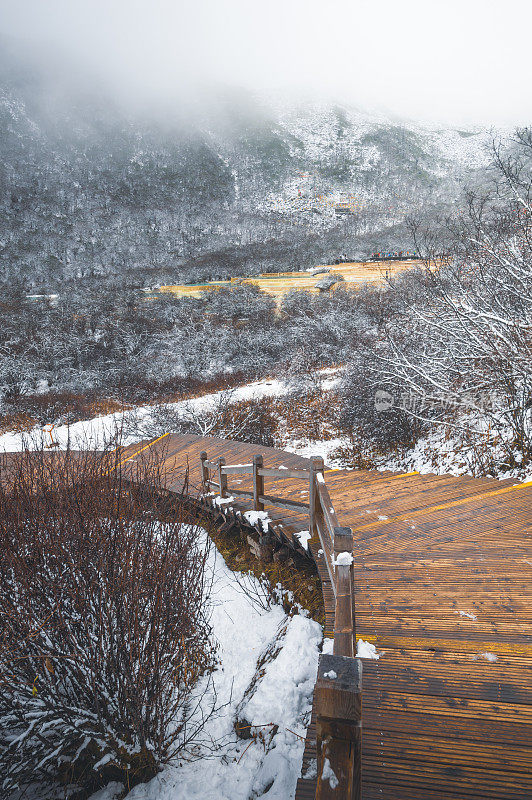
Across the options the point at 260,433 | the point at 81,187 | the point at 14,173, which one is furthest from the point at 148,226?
→ the point at 260,433

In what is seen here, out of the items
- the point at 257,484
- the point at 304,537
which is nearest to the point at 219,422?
the point at 257,484

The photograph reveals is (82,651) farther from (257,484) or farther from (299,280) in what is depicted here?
(299,280)

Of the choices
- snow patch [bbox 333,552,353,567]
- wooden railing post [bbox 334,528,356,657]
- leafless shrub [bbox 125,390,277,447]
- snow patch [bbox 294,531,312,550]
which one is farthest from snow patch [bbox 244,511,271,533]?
leafless shrub [bbox 125,390,277,447]

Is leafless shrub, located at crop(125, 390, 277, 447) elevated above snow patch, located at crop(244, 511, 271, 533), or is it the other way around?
snow patch, located at crop(244, 511, 271, 533)

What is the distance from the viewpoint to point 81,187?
82.4 metres

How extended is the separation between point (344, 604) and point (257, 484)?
3.61 metres

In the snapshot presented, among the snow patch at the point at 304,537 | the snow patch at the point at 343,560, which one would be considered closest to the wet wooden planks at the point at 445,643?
the snow patch at the point at 304,537

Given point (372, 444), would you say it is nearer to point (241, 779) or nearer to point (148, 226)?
point (241, 779)

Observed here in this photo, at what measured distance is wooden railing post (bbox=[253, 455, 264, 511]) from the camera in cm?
538

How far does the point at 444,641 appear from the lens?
2551 millimetres

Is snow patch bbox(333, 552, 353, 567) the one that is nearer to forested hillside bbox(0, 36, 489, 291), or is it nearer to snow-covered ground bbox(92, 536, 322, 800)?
snow-covered ground bbox(92, 536, 322, 800)

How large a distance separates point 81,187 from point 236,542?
98.4 metres

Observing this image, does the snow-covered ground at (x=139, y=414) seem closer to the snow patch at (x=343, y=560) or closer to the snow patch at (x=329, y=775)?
the snow patch at (x=343, y=560)

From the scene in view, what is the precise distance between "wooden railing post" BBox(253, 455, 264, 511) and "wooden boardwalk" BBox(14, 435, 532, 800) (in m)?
0.81
